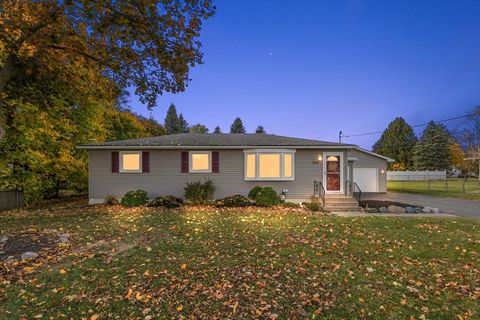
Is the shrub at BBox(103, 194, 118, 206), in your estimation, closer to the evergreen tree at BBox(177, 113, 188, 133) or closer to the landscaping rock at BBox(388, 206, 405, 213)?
the landscaping rock at BBox(388, 206, 405, 213)

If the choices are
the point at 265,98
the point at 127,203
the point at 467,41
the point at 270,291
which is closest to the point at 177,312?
the point at 270,291

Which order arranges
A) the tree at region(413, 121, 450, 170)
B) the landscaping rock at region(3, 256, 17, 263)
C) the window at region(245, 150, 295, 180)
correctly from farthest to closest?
1. the tree at region(413, 121, 450, 170)
2. the window at region(245, 150, 295, 180)
3. the landscaping rock at region(3, 256, 17, 263)

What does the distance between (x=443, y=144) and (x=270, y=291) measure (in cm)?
5202

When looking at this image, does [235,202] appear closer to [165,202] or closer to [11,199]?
[165,202]

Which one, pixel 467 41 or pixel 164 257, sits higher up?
pixel 467 41

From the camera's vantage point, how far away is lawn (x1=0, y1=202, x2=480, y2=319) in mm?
3240

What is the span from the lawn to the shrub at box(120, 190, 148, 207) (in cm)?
394

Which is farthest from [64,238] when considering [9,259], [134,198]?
[134,198]

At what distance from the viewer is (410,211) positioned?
1098 cm

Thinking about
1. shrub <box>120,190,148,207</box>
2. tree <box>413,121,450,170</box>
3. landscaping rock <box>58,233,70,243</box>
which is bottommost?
landscaping rock <box>58,233,70,243</box>

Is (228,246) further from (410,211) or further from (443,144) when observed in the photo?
(443,144)

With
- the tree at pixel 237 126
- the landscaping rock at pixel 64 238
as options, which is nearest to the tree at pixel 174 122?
the tree at pixel 237 126

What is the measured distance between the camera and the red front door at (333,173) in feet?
41.5

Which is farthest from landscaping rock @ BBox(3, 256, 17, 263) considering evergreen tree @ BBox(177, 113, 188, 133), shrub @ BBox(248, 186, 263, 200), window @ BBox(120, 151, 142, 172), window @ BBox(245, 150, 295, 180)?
evergreen tree @ BBox(177, 113, 188, 133)
